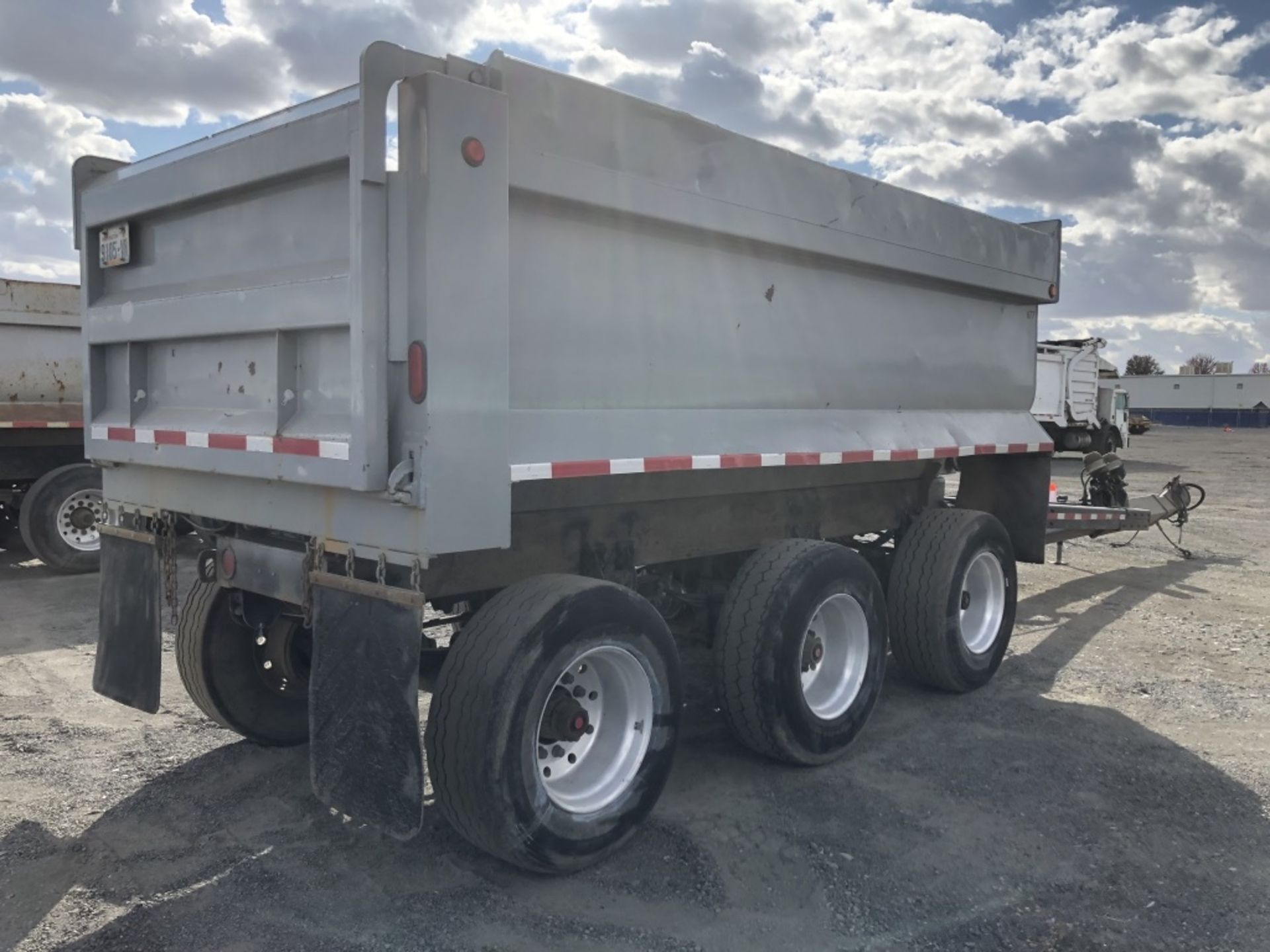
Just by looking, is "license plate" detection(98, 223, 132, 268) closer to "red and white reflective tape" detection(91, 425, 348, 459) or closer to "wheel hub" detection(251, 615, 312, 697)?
"red and white reflective tape" detection(91, 425, 348, 459)

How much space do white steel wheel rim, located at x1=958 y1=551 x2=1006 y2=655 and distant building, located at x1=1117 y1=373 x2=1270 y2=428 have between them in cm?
6648

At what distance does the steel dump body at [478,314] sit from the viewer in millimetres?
3217

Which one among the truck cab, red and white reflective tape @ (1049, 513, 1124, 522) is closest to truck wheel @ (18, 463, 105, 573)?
red and white reflective tape @ (1049, 513, 1124, 522)

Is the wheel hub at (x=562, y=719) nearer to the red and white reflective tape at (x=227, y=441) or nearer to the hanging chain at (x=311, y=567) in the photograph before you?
the hanging chain at (x=311, y=567)

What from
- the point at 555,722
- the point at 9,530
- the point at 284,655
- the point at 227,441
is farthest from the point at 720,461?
the point at 9,530

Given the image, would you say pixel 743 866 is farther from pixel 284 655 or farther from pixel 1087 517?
pixel 1087 517

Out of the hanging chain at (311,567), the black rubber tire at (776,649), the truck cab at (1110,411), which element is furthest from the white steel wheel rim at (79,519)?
the truck cab at (1110,411)

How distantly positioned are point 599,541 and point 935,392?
8.94ft

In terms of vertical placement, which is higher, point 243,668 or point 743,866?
point 243,668

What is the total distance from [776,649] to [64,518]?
308 inches

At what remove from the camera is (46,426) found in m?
9.51

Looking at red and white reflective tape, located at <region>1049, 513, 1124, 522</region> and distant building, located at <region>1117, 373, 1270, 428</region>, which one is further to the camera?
distant building, located at <region>1117, 373, 1270, 428</region>

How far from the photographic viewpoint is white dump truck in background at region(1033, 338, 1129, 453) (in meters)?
19.0

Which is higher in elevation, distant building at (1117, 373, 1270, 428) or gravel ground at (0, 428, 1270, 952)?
distant building at (1117, 373, 1270, 428)
